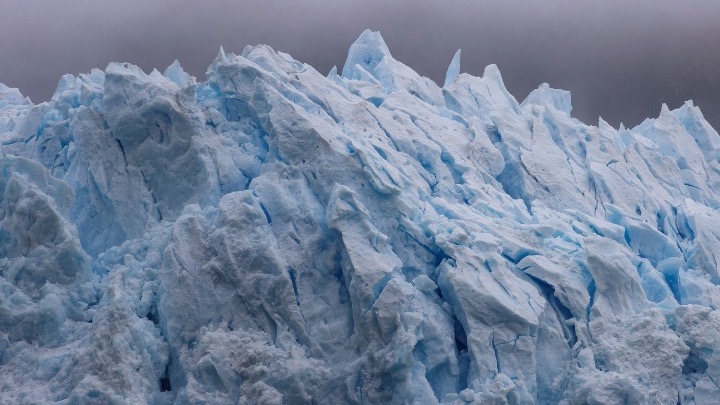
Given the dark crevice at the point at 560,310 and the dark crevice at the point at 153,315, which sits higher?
the dark crevice at the point at 560,310

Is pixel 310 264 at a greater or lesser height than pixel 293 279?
greater

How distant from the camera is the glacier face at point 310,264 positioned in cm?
650

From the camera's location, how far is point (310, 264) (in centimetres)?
714

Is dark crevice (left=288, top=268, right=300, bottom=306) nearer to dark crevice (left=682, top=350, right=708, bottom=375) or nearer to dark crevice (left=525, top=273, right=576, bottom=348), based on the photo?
dark crevice (left=525, top=273, right=576, bottom=348)

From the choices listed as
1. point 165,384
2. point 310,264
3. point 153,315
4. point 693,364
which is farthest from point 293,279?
point 693,364

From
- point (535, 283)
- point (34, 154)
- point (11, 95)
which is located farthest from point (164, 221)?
point (11, 95)

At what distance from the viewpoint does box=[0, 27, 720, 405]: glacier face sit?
650 centimetres

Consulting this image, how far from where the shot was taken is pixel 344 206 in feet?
23.5

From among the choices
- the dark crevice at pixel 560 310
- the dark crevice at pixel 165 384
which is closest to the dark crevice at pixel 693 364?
the dark crevice at pixel 560 310

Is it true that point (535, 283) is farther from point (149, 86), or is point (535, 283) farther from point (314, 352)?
point (149, 86)

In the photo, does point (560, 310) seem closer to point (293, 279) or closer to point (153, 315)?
point (293, 279)

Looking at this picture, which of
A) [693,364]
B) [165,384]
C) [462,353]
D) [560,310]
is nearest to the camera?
[165,384]

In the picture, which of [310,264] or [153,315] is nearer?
[153,315]

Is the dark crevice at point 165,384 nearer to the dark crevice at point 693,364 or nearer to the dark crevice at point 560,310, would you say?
the dark crevice at point 560,310
